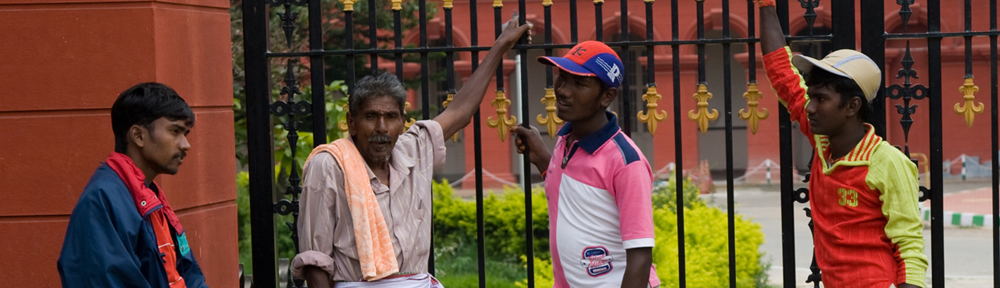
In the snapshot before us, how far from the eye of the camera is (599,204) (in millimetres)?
3049

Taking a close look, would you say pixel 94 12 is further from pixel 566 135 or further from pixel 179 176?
pixel 566 135

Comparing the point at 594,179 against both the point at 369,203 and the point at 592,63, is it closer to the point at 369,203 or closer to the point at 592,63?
the point at 592,63

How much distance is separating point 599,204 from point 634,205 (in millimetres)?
170

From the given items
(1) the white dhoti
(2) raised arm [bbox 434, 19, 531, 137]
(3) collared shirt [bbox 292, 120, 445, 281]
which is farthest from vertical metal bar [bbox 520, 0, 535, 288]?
(1) the white dhoti

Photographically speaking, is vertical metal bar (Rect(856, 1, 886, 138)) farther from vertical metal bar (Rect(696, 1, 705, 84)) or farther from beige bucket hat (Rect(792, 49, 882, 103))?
beige bucket hat (Rect(792, 49, 882, 103))

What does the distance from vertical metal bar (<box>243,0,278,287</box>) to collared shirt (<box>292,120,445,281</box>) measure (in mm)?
877

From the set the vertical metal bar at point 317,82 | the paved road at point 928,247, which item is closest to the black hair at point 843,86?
the vertical metal bar at point 317,82

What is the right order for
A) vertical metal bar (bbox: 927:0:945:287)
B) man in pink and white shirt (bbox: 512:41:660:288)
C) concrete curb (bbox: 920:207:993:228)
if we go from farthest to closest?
concrete curb (bbox: 920:207:993:228) → vertical metal bar (bbox: 927:0:945:287) → man in pink and white shirt (bbox: 512:41:660:288)

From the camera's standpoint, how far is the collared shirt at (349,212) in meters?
3.02

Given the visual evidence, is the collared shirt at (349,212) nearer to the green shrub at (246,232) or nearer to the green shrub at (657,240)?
the green shrub at (657,240)

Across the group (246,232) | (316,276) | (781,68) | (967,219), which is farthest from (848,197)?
(967,219)

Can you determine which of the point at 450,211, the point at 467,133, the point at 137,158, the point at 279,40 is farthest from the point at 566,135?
the point at 467,133

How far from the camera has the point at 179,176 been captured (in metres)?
3.71

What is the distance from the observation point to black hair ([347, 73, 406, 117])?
122 inches
